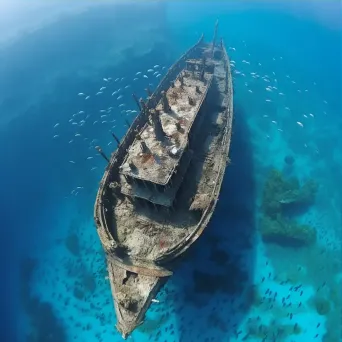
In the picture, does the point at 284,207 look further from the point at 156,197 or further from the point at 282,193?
the point at 156,197

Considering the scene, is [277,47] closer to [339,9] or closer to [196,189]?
[339,9]

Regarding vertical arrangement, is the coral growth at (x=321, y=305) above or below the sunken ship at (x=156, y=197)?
below

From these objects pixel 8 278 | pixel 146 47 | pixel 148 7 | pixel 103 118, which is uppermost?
pixel 148 7

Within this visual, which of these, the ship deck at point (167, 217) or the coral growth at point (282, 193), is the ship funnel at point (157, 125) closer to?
the ship deck at point (167, 217)

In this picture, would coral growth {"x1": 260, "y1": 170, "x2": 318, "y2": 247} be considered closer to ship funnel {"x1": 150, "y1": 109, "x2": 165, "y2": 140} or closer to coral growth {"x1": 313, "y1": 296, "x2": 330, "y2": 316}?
coral growth {"x1": 313, "y1": 296, "x2": 330, "y2": 316}

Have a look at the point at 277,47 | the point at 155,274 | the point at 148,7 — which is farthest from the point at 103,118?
the point at 148,7

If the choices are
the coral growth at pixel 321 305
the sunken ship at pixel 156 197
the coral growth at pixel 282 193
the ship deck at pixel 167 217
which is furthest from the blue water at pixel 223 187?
the sunken ship at pixel 156 197
